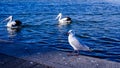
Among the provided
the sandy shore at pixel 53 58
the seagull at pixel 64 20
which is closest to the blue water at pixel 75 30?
the seagull at pixel 64 20

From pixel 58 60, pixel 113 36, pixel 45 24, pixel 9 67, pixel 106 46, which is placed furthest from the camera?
pixel 45 24

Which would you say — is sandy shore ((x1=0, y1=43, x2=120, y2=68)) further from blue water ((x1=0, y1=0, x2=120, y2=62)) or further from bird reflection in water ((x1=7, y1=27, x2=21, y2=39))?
bird reflection in water ((x1=7, y1=27, x2=21, y2=39))

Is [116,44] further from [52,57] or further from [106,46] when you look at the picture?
[52,57]

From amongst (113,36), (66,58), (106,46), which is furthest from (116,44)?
(66,58)

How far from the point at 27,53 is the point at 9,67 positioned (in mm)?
1360

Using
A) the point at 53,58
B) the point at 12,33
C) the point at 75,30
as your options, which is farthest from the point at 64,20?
the point at 53,58

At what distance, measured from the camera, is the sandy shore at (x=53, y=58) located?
7.03 meters

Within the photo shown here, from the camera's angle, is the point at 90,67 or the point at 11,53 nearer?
the point at 90,67

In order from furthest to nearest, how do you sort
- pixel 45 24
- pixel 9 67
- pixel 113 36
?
pixel 45 24 < pixel 113 36 < pixel 9 67

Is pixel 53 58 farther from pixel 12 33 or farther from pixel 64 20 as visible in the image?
pixel 64 20

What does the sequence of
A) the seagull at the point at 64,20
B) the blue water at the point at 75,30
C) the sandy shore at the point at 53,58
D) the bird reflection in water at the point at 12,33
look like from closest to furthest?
1. the sandy shore at the point at 53,58
2. the blue water at the point at 75,30
3. the bird reflection in water at the point at 12,33
4. the seagull at the point at 64,20

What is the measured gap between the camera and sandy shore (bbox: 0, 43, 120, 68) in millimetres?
7027

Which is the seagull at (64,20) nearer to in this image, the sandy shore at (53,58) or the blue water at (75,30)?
the blue water at (75,30)

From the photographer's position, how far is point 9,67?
6785 millimetres
